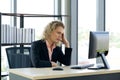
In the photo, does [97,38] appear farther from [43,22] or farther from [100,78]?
[43,22]

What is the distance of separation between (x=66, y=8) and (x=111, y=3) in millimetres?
1119

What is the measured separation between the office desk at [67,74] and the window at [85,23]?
6.97 ft

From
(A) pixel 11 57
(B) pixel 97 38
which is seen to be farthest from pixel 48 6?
(B) pixel 97 38

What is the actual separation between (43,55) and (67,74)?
2.67ft

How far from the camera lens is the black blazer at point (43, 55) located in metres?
3.17

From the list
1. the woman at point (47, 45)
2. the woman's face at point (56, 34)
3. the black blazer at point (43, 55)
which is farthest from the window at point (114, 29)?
the woman's face at point (56, 34)

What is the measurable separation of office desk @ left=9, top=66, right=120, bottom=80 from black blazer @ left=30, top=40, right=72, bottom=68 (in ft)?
1.43

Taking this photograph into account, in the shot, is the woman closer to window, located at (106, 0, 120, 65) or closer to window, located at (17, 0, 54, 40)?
window, located at (106, 0, 120, 65)

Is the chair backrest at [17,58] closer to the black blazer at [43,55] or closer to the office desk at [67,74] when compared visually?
the black blazer at [43,55]

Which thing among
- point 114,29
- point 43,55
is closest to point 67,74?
point 43,55

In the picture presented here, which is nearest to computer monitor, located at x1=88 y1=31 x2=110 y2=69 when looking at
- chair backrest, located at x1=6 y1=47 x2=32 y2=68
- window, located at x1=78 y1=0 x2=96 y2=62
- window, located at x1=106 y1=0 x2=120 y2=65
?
chair backrest, located at x1=6 y1=47 x2=32 y2=68

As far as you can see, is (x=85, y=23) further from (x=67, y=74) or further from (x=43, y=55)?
(x=67, y=74)

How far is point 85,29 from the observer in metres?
5.14

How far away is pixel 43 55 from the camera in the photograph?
10.9 feet
